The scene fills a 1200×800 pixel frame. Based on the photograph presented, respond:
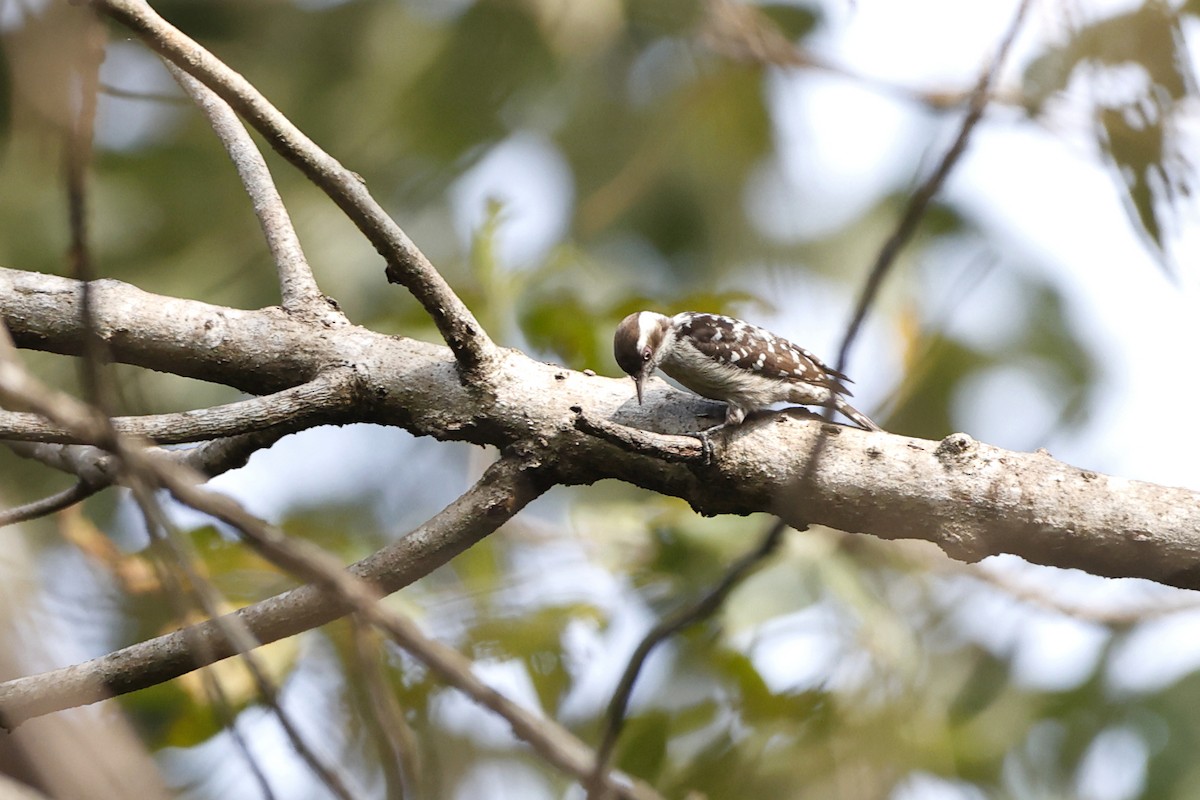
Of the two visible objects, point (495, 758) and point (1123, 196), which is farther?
point (495, 758)

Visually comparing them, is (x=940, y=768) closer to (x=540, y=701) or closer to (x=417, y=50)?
(x=540, y=701)

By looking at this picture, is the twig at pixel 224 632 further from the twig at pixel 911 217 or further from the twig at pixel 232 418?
the twig at pixel 232 418

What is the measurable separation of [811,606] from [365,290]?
462cm

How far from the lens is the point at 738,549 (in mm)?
4500

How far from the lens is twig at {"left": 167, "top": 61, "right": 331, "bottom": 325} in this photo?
101 inches

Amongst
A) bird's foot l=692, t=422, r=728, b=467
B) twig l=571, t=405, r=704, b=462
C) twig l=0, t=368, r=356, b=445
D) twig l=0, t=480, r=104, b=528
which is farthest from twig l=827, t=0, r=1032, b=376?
twig l=0, t=480, r=104, b=528

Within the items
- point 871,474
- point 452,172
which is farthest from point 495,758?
point 452,172

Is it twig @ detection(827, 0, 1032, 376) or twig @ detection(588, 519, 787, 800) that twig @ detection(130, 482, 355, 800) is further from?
twig @ detection(827, 0, 1032, 376)

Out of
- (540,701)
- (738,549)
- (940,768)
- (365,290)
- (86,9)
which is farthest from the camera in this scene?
(365,290)

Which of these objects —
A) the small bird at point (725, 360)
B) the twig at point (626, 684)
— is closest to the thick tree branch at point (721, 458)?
the small bird at point (725, 360)

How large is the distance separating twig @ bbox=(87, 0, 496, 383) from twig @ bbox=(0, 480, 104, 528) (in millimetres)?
983

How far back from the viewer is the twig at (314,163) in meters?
2.08

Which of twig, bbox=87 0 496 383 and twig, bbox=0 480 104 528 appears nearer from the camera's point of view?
twig, bbox=87 0 496 383

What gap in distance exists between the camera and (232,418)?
7.20 feet
